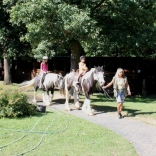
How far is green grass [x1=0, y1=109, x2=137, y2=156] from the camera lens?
264 inches

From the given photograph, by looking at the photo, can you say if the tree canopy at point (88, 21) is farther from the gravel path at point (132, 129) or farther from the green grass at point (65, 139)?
the green grass at point (65, 139)

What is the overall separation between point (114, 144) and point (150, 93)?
44.6 feet

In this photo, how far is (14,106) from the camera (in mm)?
10055

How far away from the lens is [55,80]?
13086mm

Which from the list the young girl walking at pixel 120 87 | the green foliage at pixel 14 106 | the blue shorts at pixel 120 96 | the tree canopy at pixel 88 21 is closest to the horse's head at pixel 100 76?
the young girl walking at pixel 120 87

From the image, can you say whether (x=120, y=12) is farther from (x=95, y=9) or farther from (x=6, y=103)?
(x=6, y=103)

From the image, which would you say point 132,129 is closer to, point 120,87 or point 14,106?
point 120,87

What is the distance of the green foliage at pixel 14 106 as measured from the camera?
995 centimetres

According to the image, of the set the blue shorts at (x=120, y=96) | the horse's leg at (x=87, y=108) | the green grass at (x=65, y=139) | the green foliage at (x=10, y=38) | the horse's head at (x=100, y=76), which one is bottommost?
the green grass at (x=65, y=139)

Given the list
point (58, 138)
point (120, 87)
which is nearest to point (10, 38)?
point (120, 87)

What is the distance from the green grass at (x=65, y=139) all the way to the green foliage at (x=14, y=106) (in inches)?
16.0

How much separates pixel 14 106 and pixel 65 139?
3.19 metres

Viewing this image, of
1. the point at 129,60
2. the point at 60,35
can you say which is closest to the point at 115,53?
the point at 129,60

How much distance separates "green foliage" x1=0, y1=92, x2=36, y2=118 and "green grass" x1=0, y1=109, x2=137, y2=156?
0.41 m
